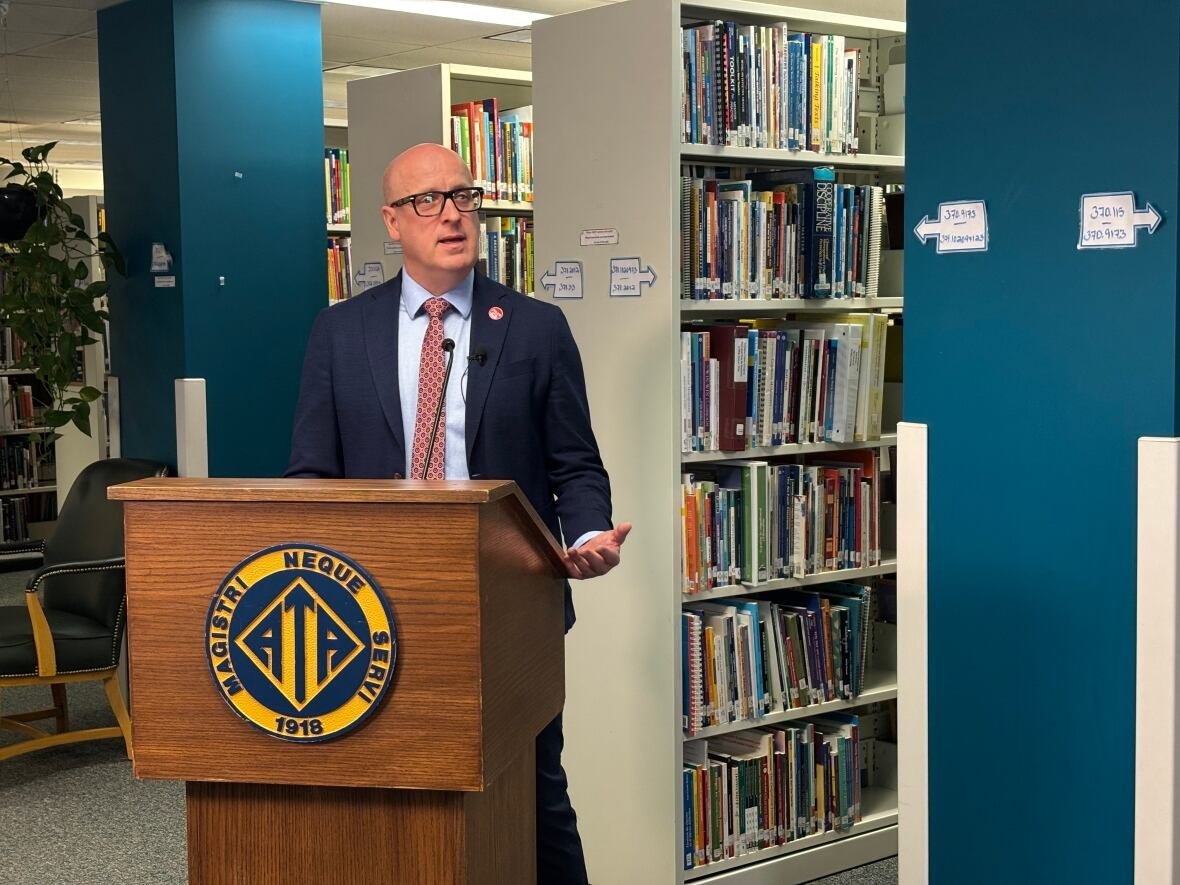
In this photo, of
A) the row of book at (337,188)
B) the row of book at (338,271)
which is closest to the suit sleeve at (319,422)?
the row of book at (338,271)

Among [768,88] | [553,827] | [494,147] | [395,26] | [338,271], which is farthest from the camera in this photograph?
[395,26]

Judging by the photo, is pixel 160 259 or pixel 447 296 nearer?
pixel 447 296

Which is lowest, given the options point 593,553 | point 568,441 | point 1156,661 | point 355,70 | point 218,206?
Answer: point 1156,661

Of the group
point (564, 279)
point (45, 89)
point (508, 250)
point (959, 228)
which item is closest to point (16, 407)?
point (45, 89)

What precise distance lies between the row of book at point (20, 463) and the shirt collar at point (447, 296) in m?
7.52

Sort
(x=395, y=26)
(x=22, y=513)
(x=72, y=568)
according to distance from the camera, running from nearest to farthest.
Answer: (x=72, y=568) → (x=395, y=26) → (x=22, y=513)

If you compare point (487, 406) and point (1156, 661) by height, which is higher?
point (487, 406)

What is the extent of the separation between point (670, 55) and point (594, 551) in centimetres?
174

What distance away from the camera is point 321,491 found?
1695 mm

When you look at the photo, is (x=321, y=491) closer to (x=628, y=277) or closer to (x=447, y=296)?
(x=447, y=296)

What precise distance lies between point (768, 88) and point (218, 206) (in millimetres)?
2495

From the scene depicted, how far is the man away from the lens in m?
2.53

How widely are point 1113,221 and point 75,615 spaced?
4.04 meters

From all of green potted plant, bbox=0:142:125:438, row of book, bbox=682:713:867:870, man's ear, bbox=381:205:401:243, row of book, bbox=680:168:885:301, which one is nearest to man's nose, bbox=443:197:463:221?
man's ear, bbox=381:205:401:243
